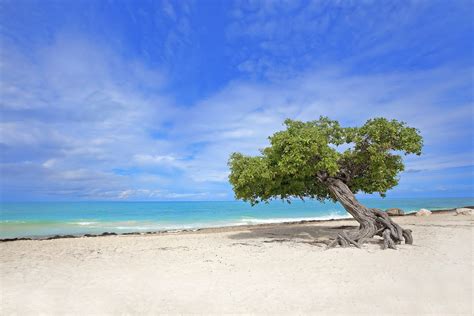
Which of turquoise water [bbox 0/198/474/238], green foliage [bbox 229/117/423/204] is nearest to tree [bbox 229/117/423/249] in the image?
green foliage [bbox 229/117/423/204]

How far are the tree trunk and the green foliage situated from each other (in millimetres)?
882

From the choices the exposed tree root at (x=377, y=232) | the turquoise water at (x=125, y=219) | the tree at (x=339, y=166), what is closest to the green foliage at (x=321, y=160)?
the tree at (x=339, y=166)

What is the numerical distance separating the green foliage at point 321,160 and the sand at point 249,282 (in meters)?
3.54

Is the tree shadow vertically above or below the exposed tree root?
below

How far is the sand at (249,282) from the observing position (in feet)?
23.3

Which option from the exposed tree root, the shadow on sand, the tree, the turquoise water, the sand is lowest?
the turquoise water

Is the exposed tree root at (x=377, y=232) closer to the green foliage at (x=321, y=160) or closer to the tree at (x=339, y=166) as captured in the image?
the tree at (x=339, y=166)

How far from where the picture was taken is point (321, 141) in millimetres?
14469

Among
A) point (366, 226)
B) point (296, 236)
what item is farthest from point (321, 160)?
point (296, 236)

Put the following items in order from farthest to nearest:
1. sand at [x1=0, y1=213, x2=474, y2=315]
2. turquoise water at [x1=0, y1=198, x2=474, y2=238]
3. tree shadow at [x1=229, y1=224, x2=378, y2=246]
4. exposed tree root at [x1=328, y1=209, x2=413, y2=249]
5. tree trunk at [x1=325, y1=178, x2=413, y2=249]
A: 1. turquoise water at [x1=0, y1=198, x2=474, y2=238]
2. tree shadow at [x1=229, y1=224, x2=378, y2=246]
3. tree trunk at [x1=325, y1=178, x2=413, y2=249]
4. exposed tree root at [x1=328, y1=209, x2=413, y2=249]
5. sand at [x1=0, y1=213, x2=474, y2=315]

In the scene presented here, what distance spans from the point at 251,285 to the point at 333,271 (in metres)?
2.76

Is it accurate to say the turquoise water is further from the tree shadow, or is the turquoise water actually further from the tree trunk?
the tree trunk

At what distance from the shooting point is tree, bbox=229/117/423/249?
14352 millimetres

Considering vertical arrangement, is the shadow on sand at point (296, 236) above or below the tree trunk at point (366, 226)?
below
